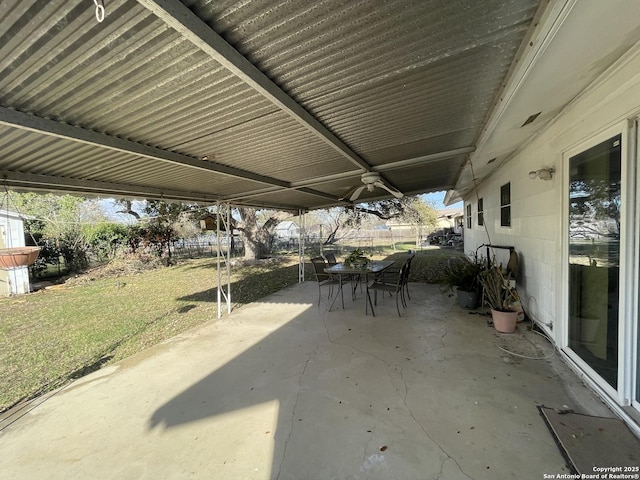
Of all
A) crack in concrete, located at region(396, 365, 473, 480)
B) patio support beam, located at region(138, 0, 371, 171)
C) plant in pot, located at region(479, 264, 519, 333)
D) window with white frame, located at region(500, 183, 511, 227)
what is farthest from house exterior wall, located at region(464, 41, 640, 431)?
patio support beam, located at region(138, 0, 371, 171)

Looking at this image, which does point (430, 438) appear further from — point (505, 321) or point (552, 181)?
point (552, 181)

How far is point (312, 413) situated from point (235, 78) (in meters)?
2.43

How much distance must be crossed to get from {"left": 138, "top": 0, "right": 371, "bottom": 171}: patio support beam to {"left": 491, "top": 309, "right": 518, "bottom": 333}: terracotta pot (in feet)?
11.0

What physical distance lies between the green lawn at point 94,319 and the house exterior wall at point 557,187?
3.24 meters

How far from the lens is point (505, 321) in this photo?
343 centimetres

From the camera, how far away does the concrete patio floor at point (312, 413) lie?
166cm

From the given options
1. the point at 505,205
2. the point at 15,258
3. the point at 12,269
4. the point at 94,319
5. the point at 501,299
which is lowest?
the point at 94,319

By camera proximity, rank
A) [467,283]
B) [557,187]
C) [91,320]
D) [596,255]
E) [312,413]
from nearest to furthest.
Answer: [312,413] < [596,255] < [557,187] < [467,283] < [91,320]

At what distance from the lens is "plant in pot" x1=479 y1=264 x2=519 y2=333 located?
3.43 m

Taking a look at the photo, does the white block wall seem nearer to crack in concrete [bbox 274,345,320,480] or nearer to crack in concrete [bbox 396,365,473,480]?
crack in concrete [bbox 396,365,473,480]

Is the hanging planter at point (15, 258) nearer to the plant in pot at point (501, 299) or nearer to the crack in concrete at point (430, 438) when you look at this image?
the crack in concrete at point (430, 438)

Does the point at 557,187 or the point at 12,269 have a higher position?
the point at 557,187

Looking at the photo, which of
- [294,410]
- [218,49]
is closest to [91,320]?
[294,410]

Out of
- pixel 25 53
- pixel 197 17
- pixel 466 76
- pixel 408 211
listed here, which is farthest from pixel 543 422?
pixel 408 211
